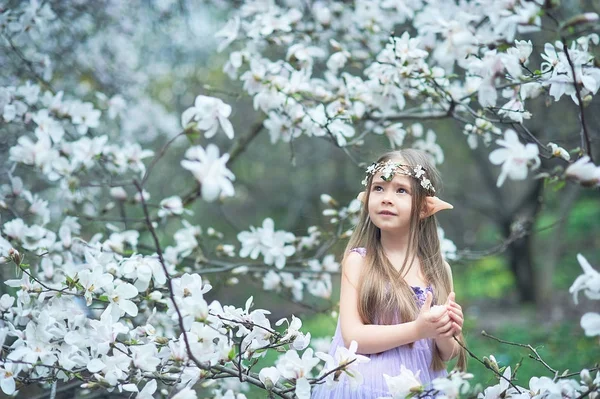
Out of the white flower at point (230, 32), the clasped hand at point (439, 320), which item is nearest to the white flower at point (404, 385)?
the clasped hand at point (439, 320)

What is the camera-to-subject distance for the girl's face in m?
2.08

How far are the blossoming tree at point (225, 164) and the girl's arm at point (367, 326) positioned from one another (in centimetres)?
17

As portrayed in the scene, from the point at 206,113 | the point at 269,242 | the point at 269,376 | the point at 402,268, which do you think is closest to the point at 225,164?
the point at 269,242

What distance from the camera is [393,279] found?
2.08m

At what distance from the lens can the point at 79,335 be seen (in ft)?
6.29

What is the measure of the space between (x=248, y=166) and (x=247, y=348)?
29.0 ft

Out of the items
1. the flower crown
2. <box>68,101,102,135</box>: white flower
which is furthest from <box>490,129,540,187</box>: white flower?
<box>68,101,102,135</box>: white flower

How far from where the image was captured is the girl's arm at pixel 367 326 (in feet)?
5.99

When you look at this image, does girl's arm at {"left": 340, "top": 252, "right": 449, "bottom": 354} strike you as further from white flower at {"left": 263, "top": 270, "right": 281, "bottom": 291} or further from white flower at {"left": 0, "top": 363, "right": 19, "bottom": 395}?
white flower at {"left": 263, "top": 270, "right": 281, "bottom": 291}

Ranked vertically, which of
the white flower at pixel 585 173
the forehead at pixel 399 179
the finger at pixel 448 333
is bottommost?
the finger at pixel 448 333

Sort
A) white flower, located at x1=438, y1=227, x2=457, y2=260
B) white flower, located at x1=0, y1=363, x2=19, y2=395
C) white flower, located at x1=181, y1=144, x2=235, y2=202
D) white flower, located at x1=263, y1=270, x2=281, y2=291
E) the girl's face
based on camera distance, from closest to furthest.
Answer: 1. white flower, located at x1=181, y1=144, x2=235, y2=202
2. white flower, located at x1=0, y1=363, x2=19, y2=395
3. the girl's face
4. white flower, located at x1=438, y1=227, x2=457, y2=260
5. white flower, located at x1=263, y1=270, x2=281, y2=291

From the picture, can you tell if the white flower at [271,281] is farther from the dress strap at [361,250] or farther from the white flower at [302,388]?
the white flower at [302,388]

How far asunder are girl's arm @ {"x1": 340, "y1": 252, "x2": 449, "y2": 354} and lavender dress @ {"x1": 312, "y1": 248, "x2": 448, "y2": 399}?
2.4 inches

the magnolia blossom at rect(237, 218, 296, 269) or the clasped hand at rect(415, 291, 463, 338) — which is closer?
the clasped hand at rect(415, 291, 463, 338)
